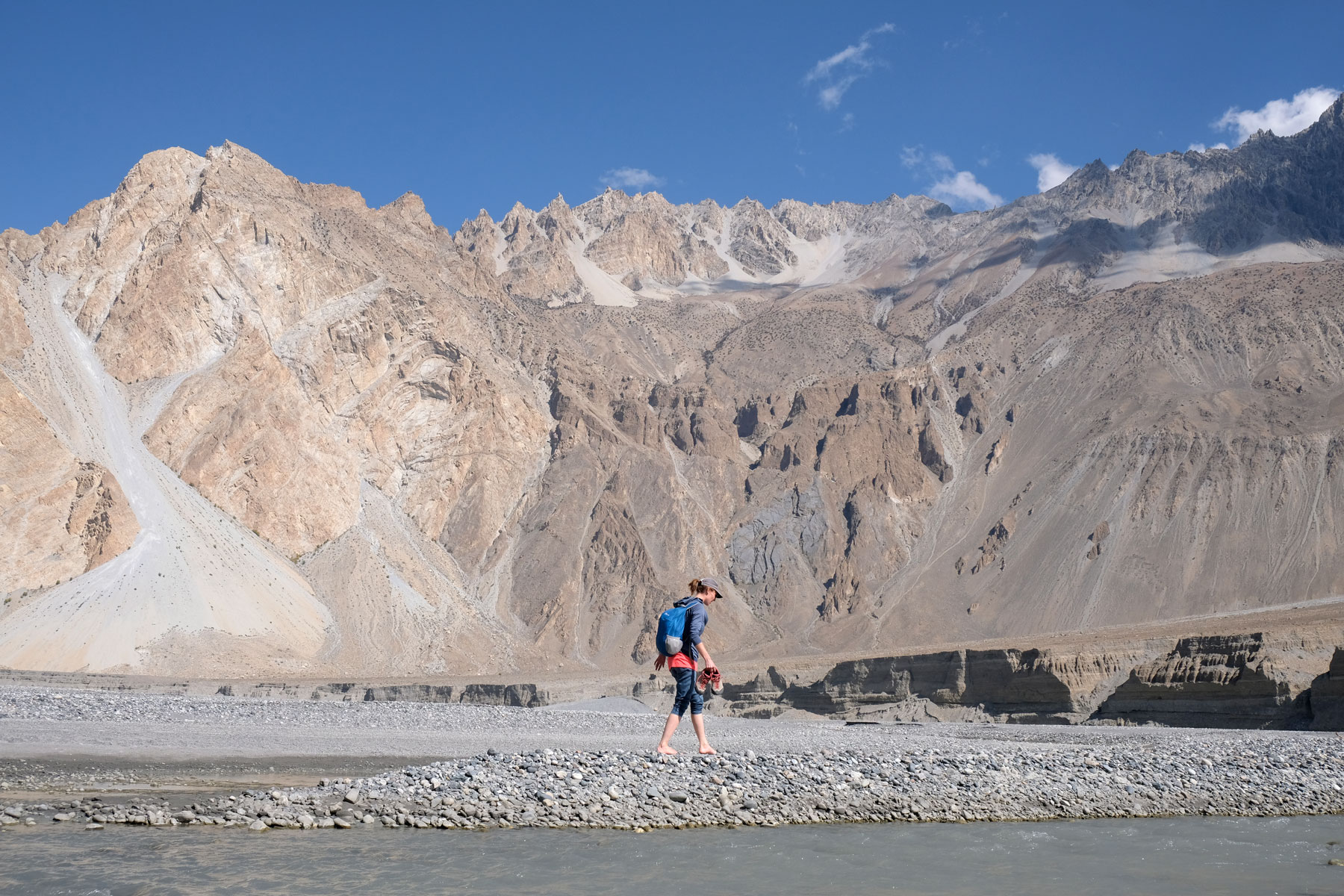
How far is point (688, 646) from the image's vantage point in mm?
A: 12359

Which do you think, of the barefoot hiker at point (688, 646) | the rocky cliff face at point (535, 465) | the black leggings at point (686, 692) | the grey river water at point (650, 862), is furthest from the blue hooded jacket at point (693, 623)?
the rocky cliff face at point (535, 465)

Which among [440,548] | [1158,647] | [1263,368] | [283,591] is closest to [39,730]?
[1158,647]

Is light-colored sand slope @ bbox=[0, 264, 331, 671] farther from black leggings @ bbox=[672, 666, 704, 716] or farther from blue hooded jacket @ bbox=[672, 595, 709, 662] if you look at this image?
blue hooded jacket @ bbox=[672, 595, 709, 662]

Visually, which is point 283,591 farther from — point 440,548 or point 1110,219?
point 1110,219

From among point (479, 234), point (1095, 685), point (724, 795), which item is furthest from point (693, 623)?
point (479, 234)

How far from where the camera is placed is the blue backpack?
12164 mm

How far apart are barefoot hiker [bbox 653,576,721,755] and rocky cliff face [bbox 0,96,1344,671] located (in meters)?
32.4

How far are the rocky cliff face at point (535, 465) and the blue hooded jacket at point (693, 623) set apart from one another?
32821 millimetres

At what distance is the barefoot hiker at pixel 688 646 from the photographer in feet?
39.9

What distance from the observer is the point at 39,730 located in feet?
73.6

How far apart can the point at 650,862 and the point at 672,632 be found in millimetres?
2831

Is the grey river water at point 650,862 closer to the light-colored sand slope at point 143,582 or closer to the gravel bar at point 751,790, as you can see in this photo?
the gravel bar at point 751,790

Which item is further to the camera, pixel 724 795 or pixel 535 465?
pixel 535 465

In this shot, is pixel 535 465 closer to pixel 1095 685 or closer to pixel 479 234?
pixel 1095 685
